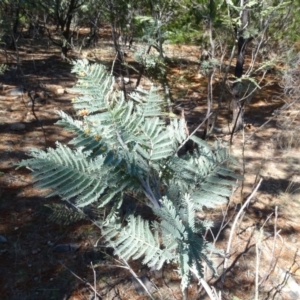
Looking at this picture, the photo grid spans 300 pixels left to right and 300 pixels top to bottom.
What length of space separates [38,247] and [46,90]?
404 cm

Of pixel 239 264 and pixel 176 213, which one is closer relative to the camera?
pixel 176 213

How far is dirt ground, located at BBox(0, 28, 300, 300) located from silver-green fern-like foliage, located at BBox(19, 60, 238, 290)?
0.42 m

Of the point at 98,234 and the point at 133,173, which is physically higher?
the point at 133,173

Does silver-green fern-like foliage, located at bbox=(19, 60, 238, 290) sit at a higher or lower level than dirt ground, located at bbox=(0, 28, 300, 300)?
higher

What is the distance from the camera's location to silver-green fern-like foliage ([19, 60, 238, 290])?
39.0 inches

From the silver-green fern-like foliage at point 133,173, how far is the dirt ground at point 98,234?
1.36 ft

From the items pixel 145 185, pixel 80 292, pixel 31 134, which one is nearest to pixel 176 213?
pixel 145 185

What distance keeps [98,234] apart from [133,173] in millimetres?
2783

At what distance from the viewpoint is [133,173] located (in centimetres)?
105

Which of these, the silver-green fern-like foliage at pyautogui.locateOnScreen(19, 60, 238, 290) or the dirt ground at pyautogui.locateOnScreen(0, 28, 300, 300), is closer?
the silver-green fern-like foliage at pyautogui.locateOnScreen(19, 60, 238, 290)

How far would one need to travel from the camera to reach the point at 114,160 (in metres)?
1.02

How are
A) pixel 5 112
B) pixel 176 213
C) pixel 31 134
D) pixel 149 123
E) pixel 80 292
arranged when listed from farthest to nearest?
pixel 5 112 < pixel 31 134 < pixel 80 292 < pixel 149 123 < pixel 176 213

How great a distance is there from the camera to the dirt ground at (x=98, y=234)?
120 inches

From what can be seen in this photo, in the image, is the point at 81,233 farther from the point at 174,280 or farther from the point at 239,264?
the point at 239,264
